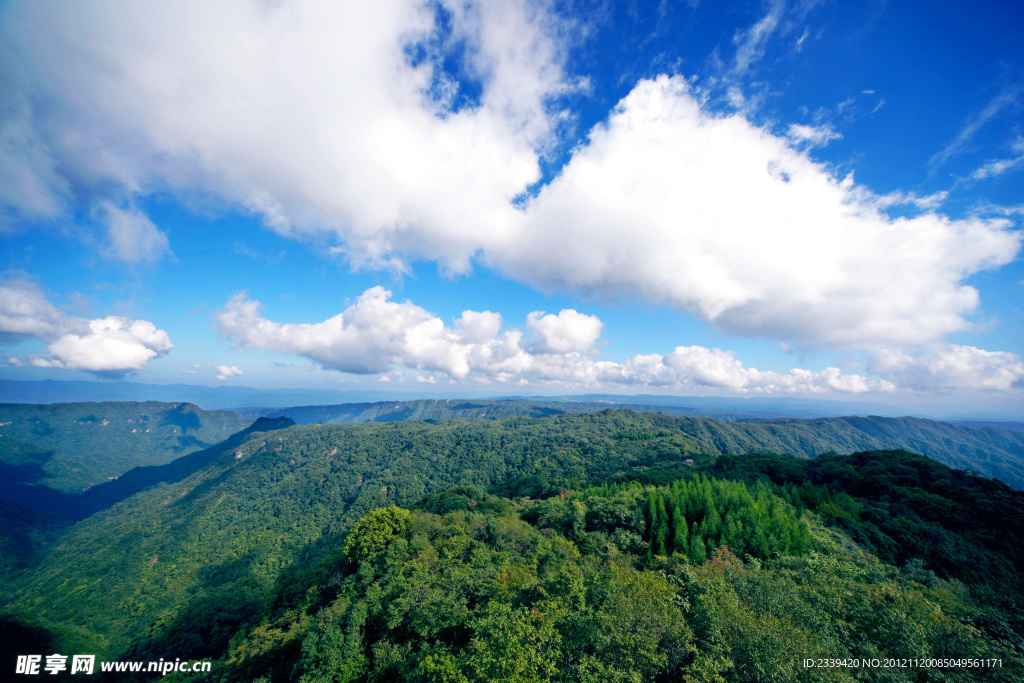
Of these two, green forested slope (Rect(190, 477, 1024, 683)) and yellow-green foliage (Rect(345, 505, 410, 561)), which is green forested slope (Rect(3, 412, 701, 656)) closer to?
yellow-green foliage (Rect(345, 505, 410, 561))

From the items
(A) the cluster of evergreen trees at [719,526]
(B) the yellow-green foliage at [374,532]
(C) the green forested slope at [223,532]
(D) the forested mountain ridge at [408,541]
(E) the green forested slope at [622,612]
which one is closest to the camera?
(E) the green forested slope at [622,612]

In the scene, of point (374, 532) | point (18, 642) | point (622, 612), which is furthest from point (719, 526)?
point (18, 642)

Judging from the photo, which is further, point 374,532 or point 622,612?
point 374,532

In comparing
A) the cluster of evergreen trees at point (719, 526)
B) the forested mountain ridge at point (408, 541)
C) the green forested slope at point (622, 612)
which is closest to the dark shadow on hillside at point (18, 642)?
the forested mountain ridge at point (408, 541)

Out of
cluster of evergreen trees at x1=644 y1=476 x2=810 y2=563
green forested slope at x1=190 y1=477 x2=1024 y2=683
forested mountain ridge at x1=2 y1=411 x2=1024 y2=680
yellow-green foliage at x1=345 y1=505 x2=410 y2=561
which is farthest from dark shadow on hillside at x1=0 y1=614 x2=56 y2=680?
cluster of evergreen trees at x1=644 y1=476 x2=810 y2=563

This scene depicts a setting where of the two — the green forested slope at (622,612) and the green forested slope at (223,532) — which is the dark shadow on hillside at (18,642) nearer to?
the green forested slope at (223,532)

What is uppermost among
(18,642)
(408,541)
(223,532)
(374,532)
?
(374,532)

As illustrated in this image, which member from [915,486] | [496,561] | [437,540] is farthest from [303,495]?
[915,486]

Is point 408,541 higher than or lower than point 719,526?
lower

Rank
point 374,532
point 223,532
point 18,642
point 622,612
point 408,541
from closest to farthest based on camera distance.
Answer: point 622,612
point 408,541
point 374,532
point 18,642
point 223,532

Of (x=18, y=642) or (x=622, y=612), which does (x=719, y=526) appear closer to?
(x=622, y=612)
